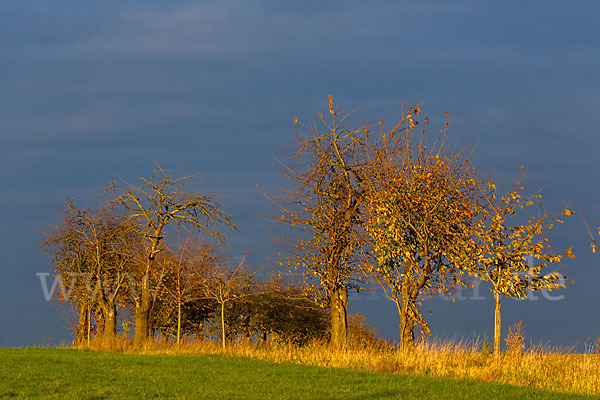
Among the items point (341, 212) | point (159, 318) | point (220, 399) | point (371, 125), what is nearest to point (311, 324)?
point (159, 318)

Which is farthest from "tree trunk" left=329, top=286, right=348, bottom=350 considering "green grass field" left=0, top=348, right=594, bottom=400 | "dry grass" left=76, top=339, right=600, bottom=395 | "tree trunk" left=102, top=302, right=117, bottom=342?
"tree trunk" left=102, top=302, right=117, bottom=342

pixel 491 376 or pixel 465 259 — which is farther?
pixel 465 259

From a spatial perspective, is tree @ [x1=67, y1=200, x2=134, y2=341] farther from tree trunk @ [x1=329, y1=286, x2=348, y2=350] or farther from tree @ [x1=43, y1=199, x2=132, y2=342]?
tree trunk @ [x1=329, y1=286, x2=348, y2=350]

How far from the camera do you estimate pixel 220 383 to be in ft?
57.4

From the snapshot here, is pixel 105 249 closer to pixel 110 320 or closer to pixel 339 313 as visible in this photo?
pixel 110 320

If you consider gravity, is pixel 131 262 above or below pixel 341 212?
below

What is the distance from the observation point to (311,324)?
119 feet

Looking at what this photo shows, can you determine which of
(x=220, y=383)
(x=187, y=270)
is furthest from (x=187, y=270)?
(x=220, y=383)

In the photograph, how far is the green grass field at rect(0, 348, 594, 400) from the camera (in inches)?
611

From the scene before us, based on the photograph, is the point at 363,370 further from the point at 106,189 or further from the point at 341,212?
the point at 106,189

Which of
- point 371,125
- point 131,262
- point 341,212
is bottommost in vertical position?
point 131,262

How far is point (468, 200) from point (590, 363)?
24.6 ft

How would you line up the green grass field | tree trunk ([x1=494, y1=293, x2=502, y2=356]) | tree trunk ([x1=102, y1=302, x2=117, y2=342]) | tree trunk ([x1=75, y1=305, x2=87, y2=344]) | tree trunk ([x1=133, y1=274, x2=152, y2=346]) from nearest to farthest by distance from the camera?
the green grass field → tree trunk ([x1=494, y1=293, x2=502, y2=356]) → tree trunk ([x1=133, y1=274, x2=152, y2=346]) → tree trunk ([x1=102, y1=302, x2=117, y2=342]) → tree trunk ([x1=75, y1=305, x2=87, y2=344])

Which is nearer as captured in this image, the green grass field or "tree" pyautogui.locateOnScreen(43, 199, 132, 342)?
the green grass field
